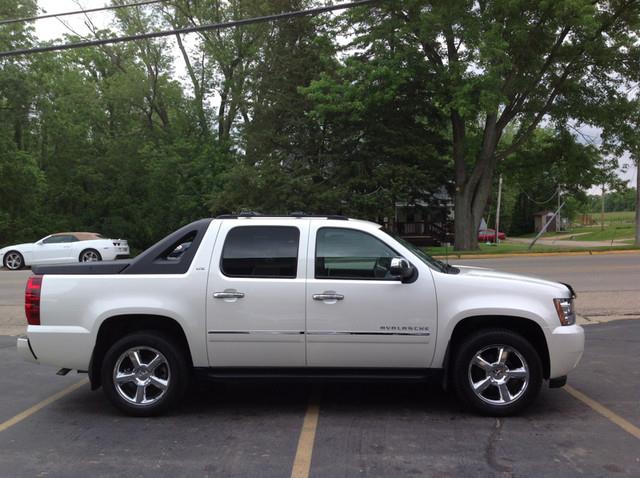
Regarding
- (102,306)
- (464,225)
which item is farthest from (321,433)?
(464,225)

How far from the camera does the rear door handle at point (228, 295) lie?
191 inches

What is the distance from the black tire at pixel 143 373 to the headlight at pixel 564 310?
3.21 metres

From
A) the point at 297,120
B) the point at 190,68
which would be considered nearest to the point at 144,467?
the point at 297,120

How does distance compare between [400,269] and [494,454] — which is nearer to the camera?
[494,454]

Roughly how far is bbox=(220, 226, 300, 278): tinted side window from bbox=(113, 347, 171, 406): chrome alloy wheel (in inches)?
38.5

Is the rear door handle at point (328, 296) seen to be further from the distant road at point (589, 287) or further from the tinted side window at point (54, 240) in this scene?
the tinted side window at point (54, 240)

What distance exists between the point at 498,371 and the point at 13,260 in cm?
2140

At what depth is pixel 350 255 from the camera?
5.00 metres

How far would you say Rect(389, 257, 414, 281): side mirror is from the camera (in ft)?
15.5

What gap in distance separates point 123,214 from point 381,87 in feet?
55.4

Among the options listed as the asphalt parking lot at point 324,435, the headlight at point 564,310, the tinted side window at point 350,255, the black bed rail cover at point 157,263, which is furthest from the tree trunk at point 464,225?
the black bed rail cover at point 157,263

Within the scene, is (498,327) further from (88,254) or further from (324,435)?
(88,254)

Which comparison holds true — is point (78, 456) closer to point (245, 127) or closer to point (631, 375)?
point (631, 375)

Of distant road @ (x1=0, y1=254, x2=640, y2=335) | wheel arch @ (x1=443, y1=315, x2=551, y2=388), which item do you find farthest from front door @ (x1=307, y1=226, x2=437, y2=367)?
distant road @ (x1=0, y1=254, x2=640, y2=335)
